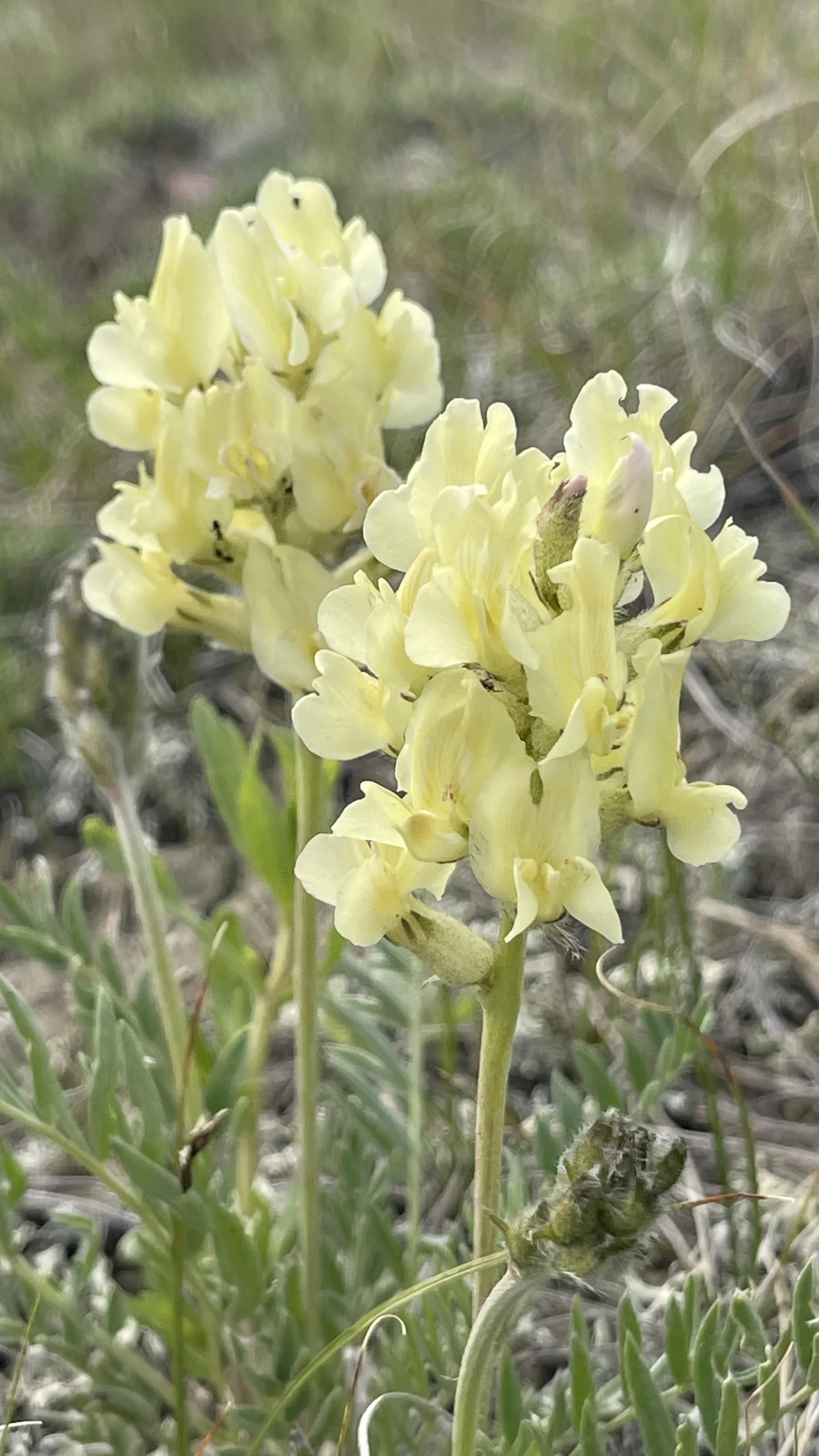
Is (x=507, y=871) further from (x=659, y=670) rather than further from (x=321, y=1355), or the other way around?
(x=321, y=1355)

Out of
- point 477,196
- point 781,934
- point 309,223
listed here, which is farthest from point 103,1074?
point 477,196

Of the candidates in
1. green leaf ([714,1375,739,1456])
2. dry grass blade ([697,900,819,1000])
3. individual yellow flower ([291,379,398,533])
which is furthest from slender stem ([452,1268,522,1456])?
dry grass blade ([697,900,819,1000])

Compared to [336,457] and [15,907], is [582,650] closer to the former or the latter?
[336,457]

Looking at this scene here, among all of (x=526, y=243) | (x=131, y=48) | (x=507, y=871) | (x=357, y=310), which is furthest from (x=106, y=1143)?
(x=131, y=48)

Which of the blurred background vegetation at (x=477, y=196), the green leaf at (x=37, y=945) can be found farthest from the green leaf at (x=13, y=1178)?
the blurred background vegetation at (x=477, y=196)

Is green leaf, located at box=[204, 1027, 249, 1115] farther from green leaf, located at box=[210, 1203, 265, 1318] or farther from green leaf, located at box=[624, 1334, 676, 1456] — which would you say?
green leaf, located at box=[624, 1334, 676, 1456]
